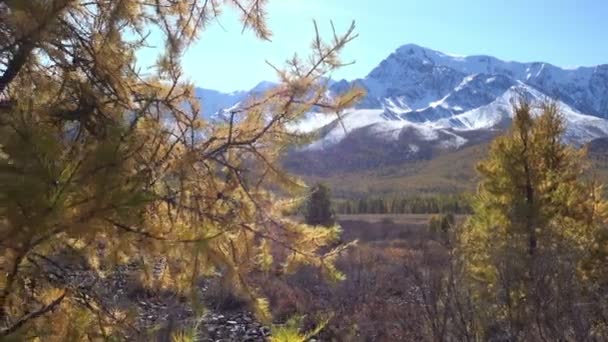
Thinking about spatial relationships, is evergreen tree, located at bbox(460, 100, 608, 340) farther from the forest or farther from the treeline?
the treeline

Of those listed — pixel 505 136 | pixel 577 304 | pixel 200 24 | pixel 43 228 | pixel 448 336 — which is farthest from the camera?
pixel 505 136

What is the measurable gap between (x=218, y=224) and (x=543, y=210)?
10443 mm

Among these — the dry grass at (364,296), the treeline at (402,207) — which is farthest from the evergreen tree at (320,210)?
the treeline at (402,207)

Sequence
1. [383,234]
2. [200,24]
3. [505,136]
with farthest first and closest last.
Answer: [383,234] < [505,136] < [200,24]

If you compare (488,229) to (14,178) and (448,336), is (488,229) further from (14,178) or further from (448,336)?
(14,178)

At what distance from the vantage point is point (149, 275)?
370cm

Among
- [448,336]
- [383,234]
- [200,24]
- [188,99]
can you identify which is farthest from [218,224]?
[383,234]

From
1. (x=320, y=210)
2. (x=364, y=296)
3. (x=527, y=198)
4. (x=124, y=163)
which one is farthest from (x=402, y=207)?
(x=124, y=163)

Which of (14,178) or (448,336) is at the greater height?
(14,178)

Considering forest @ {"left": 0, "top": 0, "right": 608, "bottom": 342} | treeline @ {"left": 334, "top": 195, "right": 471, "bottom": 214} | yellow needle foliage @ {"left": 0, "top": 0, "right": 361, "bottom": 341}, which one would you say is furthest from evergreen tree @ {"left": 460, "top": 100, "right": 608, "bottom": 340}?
treeline @ {"left": 334, "top": 195, "right": 471, "bottom": 214}

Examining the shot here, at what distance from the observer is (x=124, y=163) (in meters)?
Result: 2.31

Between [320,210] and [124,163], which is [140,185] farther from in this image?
[320,210]

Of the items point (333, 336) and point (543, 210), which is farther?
point (333, 336)

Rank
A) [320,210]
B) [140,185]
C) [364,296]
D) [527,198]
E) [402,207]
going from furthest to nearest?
1. [402,207]
2. [320,210]
3. [364,296]
4. [527,198]
5. [140,185]
